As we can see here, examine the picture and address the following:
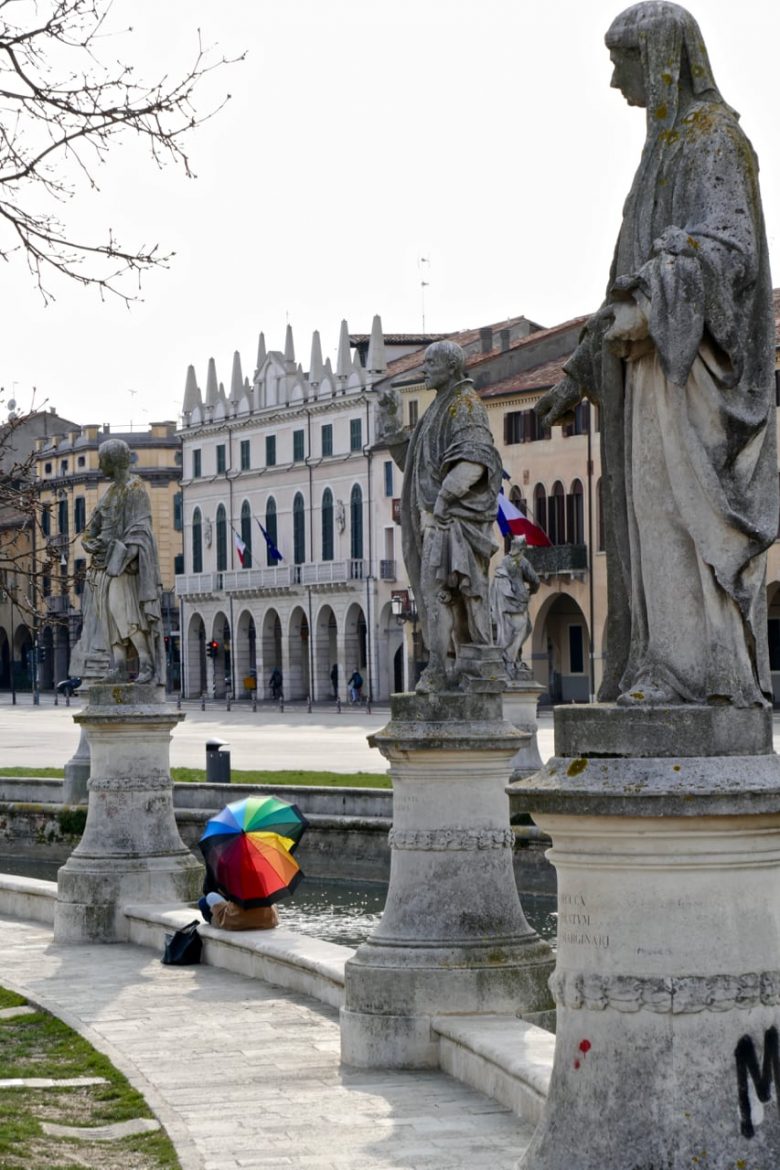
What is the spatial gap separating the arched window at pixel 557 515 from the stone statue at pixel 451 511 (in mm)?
56650

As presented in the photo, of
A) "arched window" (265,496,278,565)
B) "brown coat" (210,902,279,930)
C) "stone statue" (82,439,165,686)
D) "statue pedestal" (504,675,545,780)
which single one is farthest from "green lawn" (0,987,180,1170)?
"arched window" (265,496,278,565)

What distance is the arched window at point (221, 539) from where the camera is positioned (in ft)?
311

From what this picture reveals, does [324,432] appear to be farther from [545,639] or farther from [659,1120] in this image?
[659,1120]

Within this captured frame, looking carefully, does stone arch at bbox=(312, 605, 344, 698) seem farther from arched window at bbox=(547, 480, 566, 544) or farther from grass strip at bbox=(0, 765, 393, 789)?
grass strip at bbox=(0, 765, 393, 789)

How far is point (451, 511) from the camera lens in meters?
10.8

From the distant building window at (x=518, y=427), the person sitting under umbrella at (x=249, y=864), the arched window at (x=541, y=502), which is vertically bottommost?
the person sitting under umbrella at (x=249, y=864)

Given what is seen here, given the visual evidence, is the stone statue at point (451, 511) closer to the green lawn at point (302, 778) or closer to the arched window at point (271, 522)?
the green lawn at point (302, 778)

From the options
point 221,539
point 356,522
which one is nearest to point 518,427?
point 356,522

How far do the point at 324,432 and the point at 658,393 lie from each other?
81613 millimetres

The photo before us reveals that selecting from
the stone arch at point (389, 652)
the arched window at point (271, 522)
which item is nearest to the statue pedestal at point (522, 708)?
the stone arch at point (389, 652)

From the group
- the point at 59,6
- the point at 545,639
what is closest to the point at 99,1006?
the point at 59,6

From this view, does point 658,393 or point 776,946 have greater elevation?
point 658,393

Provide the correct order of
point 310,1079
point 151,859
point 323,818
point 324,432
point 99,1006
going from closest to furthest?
point 310,1079 → point 99,1006 → point 151,859 → point 323,818 → point 324,432

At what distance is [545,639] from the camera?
69.7m
